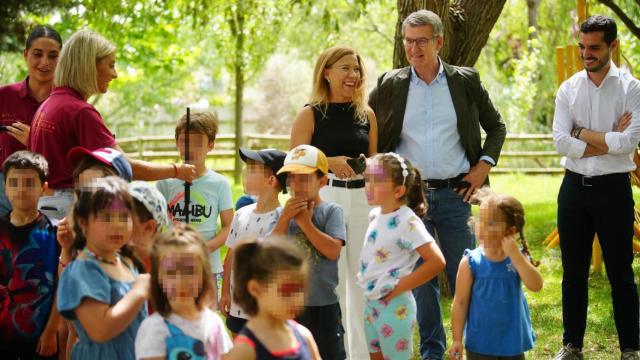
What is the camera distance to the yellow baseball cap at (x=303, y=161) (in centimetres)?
436

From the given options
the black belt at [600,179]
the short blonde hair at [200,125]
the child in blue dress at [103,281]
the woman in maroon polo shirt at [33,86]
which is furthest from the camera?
the black belt at [600,179]

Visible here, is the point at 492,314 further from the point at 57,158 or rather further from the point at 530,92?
the point at 530,92

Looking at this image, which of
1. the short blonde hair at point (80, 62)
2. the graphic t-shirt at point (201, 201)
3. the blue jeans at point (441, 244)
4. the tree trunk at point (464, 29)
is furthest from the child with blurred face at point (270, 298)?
the tree trunk at point (464, 29)

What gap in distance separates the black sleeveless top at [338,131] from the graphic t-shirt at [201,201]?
1.97 feet

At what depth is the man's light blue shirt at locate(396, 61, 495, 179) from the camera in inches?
211

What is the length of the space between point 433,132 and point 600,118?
1039 millimetres

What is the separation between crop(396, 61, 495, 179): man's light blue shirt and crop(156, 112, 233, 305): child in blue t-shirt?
1138 millimetres

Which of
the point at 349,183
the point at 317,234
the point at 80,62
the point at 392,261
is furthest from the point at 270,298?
the point at 349,183

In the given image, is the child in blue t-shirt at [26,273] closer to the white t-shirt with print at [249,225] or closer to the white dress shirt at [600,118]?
the white t-shirt with print at [249,225]

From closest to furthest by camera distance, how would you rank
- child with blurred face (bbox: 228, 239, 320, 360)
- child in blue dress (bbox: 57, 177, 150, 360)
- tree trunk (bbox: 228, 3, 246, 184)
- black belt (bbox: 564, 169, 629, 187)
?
child with blurred face (bbox: 228, 239, 320, 360) → child in blue dress (bbox: 57, 177, 150, 360) → black belt (bbox: 564, 169, 629, 187) → tree trunk (bbox: 228, 3, 246, 184)

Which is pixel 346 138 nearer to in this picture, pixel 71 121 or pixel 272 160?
pixel 272 160

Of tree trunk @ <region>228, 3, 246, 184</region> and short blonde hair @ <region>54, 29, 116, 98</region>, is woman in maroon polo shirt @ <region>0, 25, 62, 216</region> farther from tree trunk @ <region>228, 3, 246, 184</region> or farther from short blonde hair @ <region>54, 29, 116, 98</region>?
tree trunk @ <region>228, 3, 246, 184</region>

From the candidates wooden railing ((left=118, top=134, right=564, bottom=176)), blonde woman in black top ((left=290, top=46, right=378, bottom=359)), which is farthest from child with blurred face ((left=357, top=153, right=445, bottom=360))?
wooden railing ((left=118, top=134, right=564, bottom=176))

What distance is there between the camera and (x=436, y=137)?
536cm
